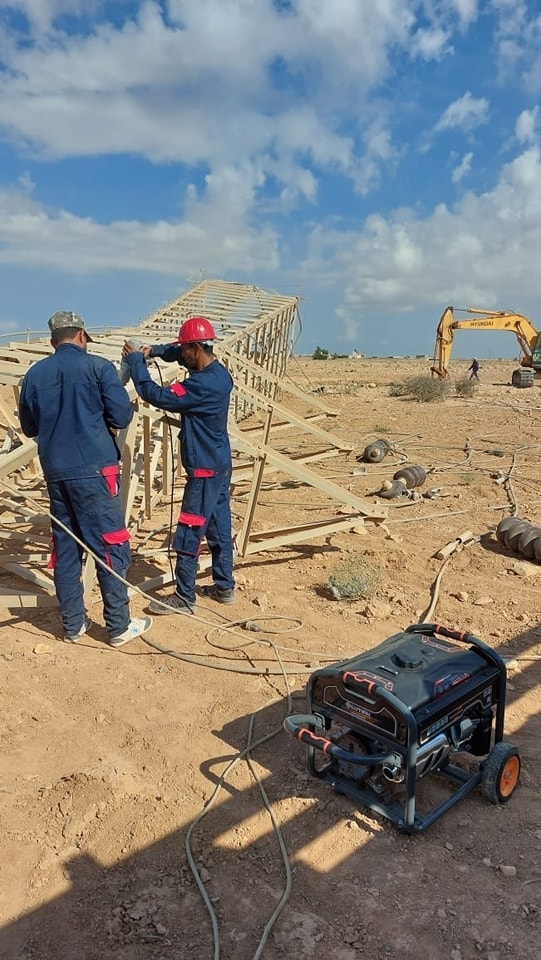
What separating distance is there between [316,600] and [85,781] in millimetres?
2654

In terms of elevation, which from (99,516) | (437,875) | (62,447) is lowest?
(437,875)

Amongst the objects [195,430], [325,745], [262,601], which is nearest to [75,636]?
[262,601]

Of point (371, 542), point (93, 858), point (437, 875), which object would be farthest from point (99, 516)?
point (371, 542)

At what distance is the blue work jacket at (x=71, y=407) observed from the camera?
420 cm

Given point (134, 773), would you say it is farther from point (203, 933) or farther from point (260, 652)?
point (260, 652)

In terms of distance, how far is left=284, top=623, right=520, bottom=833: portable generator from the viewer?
2.76 m

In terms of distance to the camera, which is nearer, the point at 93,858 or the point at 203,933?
the point at 203,933

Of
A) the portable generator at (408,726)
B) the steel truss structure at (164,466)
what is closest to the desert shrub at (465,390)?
the steel truss structure at (164,466)

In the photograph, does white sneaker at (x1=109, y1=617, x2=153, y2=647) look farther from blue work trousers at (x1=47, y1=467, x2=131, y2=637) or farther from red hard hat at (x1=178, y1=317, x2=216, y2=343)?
red hard hat at (x1=178, y1=317, x2=216, y2=343)

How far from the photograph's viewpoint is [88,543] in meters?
4.40

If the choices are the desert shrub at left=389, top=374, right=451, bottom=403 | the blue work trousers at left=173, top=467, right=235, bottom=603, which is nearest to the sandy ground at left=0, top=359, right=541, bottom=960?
the blue work trousers at left=173, top=467, right=235, bottom=603

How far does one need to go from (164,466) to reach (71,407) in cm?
369

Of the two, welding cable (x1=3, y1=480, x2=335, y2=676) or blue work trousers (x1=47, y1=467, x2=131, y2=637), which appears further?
blue work trousers (x1=47, y1=467, x2=131, y2=637)

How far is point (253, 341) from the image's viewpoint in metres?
12.4
